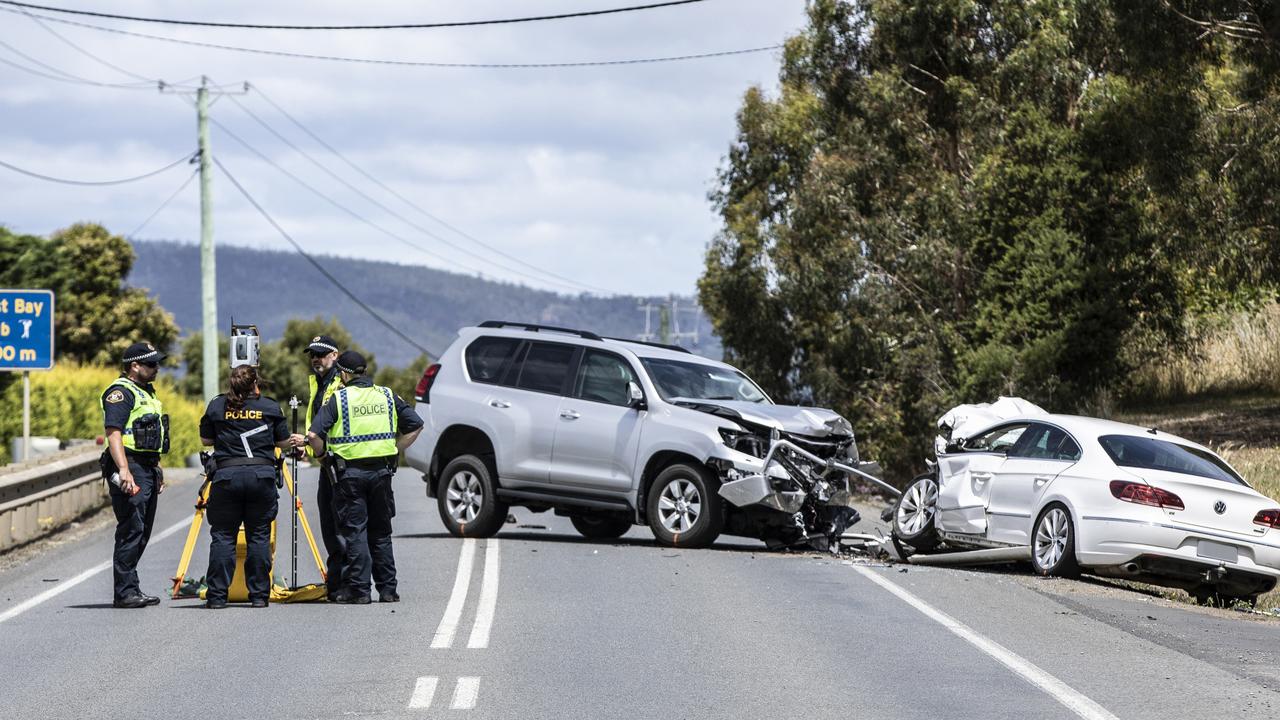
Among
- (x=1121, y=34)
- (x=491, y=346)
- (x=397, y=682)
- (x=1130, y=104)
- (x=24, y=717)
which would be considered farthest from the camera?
(x=1130, y=104)

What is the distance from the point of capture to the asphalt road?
809cm

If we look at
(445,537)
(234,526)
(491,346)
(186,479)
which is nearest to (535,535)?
(445,537)

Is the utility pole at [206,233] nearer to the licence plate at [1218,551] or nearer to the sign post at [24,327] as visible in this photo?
the sign post at [24,327]

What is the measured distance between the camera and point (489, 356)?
1738 cm

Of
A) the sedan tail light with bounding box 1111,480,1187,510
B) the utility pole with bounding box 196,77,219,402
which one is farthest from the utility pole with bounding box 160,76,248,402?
the sedan tail light with bounding box 1111,480,1187,510

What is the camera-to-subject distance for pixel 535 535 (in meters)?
18.1

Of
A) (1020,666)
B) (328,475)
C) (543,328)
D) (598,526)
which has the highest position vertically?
(543,328)

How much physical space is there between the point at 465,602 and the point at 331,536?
117 cm

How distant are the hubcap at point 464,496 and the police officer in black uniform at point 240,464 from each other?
5.29m

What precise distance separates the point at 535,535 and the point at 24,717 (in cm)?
1048

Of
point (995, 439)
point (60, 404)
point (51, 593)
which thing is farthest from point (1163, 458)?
point (60, 404)

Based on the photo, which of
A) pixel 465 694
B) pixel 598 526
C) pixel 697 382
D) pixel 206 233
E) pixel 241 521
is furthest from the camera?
pixel 206 233

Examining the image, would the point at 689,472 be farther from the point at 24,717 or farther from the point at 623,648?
the point at 24,717

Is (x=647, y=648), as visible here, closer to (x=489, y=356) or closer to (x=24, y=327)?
(x=489, y=356)
